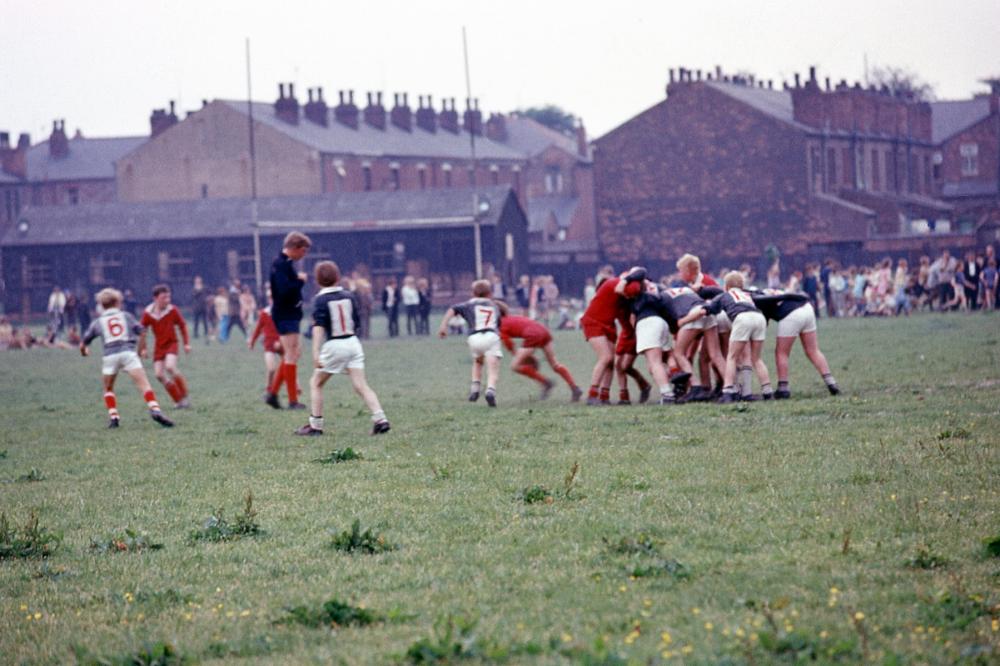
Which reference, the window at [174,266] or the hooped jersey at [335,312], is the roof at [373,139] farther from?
the hooped jersey at [335,312]

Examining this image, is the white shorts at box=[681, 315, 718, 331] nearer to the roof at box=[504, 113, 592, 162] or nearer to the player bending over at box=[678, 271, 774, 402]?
the player bending over at box=[678, 271, 774, 402]

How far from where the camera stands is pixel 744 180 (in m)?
68.4

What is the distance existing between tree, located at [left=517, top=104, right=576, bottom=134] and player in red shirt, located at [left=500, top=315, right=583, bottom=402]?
418 ft

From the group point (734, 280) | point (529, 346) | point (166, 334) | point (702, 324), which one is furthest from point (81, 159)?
point (734, 280)

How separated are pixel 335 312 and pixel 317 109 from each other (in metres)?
67.8

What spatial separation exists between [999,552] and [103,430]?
12.6 meters

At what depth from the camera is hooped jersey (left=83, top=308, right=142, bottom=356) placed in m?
17.8

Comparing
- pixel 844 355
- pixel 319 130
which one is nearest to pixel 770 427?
pixel 844 355

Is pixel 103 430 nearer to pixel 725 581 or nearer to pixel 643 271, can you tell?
pixel 643 271

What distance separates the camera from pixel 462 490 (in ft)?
35.2

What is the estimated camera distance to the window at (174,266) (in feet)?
219

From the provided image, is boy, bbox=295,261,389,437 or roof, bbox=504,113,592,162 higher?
roof, bbox=504,113,592,162

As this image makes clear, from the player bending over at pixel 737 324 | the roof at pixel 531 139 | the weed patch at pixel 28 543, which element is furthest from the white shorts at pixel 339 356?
the roof at pixel 531 139

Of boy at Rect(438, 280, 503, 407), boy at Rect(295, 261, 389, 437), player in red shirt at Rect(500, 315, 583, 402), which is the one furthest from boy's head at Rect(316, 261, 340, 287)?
player in red shirt at Rect(500, 315, 583, 402)
